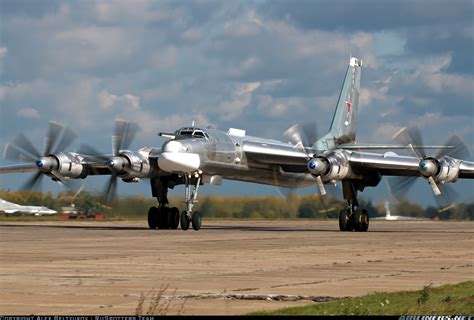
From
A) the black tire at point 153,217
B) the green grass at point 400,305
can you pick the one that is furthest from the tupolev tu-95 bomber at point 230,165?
the green grass at point 400,305

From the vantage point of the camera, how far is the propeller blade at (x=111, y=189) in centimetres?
3400

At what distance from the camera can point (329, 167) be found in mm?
32188

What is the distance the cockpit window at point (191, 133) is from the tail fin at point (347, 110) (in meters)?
9.66

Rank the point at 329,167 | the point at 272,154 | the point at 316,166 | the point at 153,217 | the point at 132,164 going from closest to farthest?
the point at 316,166
the point at 329,167
the point at 132,164
the point at 153,217
the point at 272,154

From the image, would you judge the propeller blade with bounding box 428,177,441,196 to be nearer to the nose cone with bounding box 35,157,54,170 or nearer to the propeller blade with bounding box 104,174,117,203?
the propeller blade with bounding box 104,174,117,203

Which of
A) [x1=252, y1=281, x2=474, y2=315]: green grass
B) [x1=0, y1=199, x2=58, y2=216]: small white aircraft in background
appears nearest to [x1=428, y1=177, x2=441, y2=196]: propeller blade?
[x1=252, y1=281, x2=474, y2=315]: green grass

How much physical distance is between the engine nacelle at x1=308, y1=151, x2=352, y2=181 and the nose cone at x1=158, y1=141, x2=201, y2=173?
406 centimetres

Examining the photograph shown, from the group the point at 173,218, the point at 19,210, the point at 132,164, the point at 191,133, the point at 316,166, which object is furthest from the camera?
the point at 19,210

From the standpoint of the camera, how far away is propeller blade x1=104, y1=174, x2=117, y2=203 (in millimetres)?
34000

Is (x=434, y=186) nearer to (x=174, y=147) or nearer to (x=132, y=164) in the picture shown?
(x=174, y=147)

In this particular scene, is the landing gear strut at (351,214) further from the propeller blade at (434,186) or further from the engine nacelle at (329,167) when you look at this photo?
the propeller blade at (434,186)

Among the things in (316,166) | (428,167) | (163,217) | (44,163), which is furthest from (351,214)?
(44,163)

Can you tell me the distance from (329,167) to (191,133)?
16.4 feet

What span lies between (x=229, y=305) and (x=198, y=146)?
2204cm
